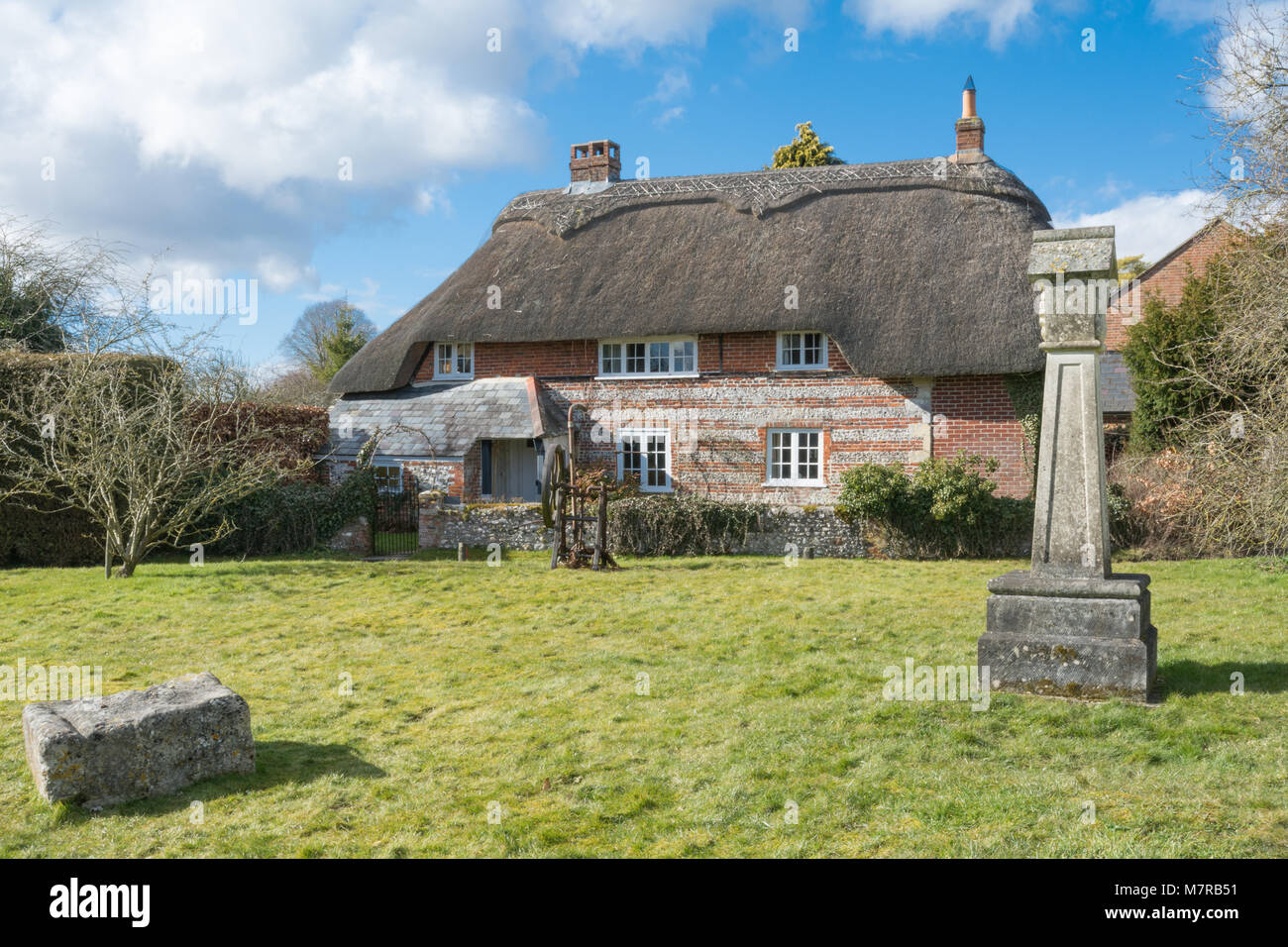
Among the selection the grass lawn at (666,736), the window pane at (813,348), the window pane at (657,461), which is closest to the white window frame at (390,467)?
the window pane at (657,461)

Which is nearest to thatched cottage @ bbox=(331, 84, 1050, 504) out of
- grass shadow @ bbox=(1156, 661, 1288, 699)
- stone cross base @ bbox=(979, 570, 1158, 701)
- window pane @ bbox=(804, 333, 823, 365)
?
window pane @ bbox=(804, 333, 823, 365)

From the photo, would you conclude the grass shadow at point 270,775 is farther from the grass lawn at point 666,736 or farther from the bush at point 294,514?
the bush at point 294,514

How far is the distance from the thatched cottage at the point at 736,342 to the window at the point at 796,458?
39 millimetres

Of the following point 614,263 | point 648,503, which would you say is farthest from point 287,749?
point 614,263

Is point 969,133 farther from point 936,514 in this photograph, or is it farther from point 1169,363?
point 936,514

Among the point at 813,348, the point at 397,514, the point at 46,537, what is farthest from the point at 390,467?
the point at 813,348

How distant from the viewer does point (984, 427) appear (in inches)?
659

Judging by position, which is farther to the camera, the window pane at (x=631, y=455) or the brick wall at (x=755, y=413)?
the window pane at (x=631, y=455)

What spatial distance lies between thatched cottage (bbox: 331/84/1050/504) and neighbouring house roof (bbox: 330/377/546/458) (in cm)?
5

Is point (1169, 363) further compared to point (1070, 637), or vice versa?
point (1169, 363)

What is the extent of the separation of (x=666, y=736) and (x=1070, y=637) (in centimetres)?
291

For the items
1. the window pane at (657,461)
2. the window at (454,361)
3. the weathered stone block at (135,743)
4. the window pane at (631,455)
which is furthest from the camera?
the window at (454,361)

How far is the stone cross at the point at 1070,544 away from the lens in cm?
635

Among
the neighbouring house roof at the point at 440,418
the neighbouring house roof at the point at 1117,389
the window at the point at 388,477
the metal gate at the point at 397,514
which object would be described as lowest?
the metal gate at the point at 397,514
